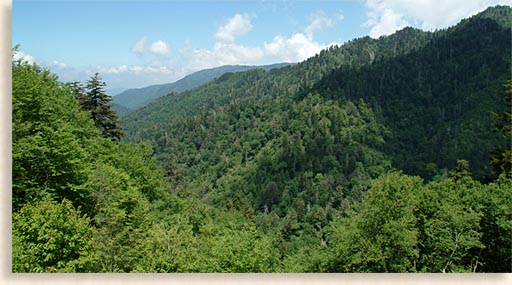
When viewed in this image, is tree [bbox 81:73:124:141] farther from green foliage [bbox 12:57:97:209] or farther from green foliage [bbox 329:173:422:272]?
green foliage [bbox 329:173:422:272]

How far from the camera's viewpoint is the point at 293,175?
396 ft

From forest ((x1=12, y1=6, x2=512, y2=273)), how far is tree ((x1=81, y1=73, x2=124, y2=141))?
0.32 feet

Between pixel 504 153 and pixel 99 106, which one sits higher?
pixel 99 106

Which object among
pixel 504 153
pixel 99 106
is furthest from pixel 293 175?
pixel 504 153

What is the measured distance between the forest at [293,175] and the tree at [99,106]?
0.10m

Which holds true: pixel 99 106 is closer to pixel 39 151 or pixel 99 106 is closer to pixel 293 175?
pixel 39 151

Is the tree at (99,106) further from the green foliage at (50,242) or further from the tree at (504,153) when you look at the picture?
the tree at (504,153)

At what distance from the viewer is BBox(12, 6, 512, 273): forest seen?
1214 cm

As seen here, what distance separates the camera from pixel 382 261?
14.6m

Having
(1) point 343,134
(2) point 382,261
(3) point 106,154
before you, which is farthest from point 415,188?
(1) point 343,134

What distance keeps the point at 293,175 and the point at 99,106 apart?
319 feet

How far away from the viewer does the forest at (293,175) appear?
39.8 feet

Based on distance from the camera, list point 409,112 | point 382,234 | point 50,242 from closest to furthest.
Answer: point 50,242, point 382,234, point 409,112

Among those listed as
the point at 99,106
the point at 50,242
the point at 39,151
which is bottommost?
the point at 50,242
